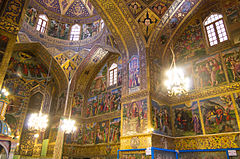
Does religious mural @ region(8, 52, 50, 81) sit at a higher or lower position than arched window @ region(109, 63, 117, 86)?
higher

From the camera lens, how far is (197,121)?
30.7 ft

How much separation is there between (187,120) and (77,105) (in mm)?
8529

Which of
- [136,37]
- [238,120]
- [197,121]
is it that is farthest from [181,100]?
[136,37]

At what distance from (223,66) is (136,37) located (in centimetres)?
502

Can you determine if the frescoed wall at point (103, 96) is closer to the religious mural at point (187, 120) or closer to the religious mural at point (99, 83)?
the religious mural at point (99, 83)

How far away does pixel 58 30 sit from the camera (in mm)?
15875

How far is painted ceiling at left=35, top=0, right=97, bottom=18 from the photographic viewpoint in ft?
52.1

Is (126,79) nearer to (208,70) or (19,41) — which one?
(208,70)

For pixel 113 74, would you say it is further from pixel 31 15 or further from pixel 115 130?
pixel 31 15

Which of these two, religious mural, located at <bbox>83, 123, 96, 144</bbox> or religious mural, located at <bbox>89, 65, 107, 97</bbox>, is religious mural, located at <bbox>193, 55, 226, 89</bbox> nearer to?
religious mural, located at <bbox>89, 65, 107, 97</bbox>

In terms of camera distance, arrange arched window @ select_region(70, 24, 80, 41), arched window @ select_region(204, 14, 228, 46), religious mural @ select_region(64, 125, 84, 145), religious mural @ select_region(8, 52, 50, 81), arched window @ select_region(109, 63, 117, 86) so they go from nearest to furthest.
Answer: arched window @ select_region(204, 14, 228, 46)
religious mural @ select_region(64, 125, 84, 145)
arched window @ select_region(109, 63, 117, 86)
religious mural @ select_region(8, 52, 50, 81)
arched window @ select_region(70, 24, 80, 41)

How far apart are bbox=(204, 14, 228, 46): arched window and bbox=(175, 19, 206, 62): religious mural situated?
44 centimetres

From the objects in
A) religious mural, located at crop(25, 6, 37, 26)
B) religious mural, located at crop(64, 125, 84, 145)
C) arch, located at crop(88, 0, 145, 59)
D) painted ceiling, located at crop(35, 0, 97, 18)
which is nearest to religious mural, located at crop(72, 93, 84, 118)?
religious mural, located at crop(64, 125, 84, 145)

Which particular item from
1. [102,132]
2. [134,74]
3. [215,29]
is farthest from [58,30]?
[215,29]
